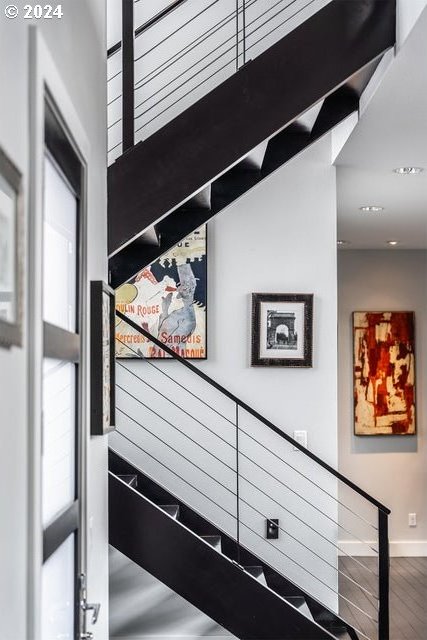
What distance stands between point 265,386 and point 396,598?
6.77ft

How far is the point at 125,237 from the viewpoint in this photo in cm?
341

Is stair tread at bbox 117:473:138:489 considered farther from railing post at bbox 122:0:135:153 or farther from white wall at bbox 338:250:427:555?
white wall at bbox 338:250:427:555

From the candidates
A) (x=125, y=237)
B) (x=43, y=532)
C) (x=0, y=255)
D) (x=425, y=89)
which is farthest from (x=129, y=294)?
(x=0, y=255)

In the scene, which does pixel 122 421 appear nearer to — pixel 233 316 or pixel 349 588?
pixel 233 316

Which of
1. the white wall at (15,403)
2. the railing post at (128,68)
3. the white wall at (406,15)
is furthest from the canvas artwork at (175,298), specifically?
the white wall at (15,403)

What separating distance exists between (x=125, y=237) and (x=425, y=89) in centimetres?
143

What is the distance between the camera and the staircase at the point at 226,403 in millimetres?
3459

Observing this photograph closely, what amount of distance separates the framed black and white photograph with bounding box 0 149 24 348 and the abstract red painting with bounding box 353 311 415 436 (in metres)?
6.59

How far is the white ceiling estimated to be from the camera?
3461 millimetres

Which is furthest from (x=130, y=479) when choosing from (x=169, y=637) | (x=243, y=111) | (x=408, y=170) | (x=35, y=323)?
(x=35, y=323)

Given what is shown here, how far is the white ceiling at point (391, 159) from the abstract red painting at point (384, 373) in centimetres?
79

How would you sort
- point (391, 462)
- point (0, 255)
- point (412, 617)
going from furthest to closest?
1. point (391, 462)
2. point (412, 617)
3. point (0, 255)

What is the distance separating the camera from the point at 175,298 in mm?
5125

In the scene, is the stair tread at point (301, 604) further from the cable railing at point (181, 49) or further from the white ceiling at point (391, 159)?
the cable railing at point (181, 49)
